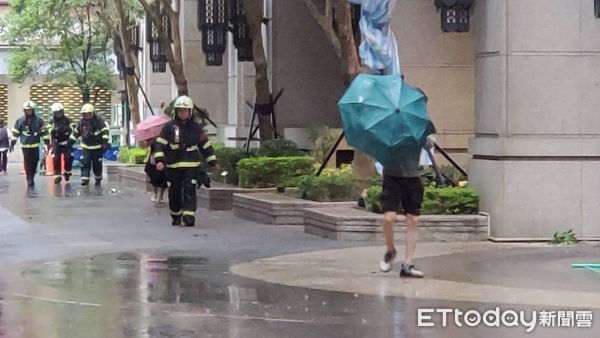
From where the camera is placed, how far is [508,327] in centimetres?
883

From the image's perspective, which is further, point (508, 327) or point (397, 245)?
point (397, 245)

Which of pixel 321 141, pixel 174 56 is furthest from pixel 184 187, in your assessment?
pixel 174 56

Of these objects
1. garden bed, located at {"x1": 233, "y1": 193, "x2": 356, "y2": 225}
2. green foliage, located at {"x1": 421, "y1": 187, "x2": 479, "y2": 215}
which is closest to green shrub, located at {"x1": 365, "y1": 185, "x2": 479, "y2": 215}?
green foliage, located at {"x1": 421, "y1": 187, "x2": 479, "y2": 215}

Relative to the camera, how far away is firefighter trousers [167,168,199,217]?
1650 cm

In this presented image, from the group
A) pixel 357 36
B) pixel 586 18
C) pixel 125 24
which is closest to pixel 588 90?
pixel 586 18

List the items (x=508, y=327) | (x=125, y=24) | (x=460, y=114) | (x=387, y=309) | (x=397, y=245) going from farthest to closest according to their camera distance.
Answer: (x=125, y=24) < (x=460, y=114) < (x=397, y=245) < (x=387, y=309) < (x=508, y=327)

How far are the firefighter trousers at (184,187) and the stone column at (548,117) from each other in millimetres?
4562

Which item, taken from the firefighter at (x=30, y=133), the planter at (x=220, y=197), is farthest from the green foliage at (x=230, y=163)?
the firefighter at (x=30, y=133)

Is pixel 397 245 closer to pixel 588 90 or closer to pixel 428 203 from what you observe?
pixel 428 203

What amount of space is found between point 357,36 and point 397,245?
810cm

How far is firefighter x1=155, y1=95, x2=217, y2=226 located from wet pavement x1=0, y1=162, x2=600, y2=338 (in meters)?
0.41

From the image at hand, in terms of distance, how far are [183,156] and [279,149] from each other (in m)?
4.07

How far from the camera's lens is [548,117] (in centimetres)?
1411

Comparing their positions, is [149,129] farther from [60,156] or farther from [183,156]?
[60,156]
